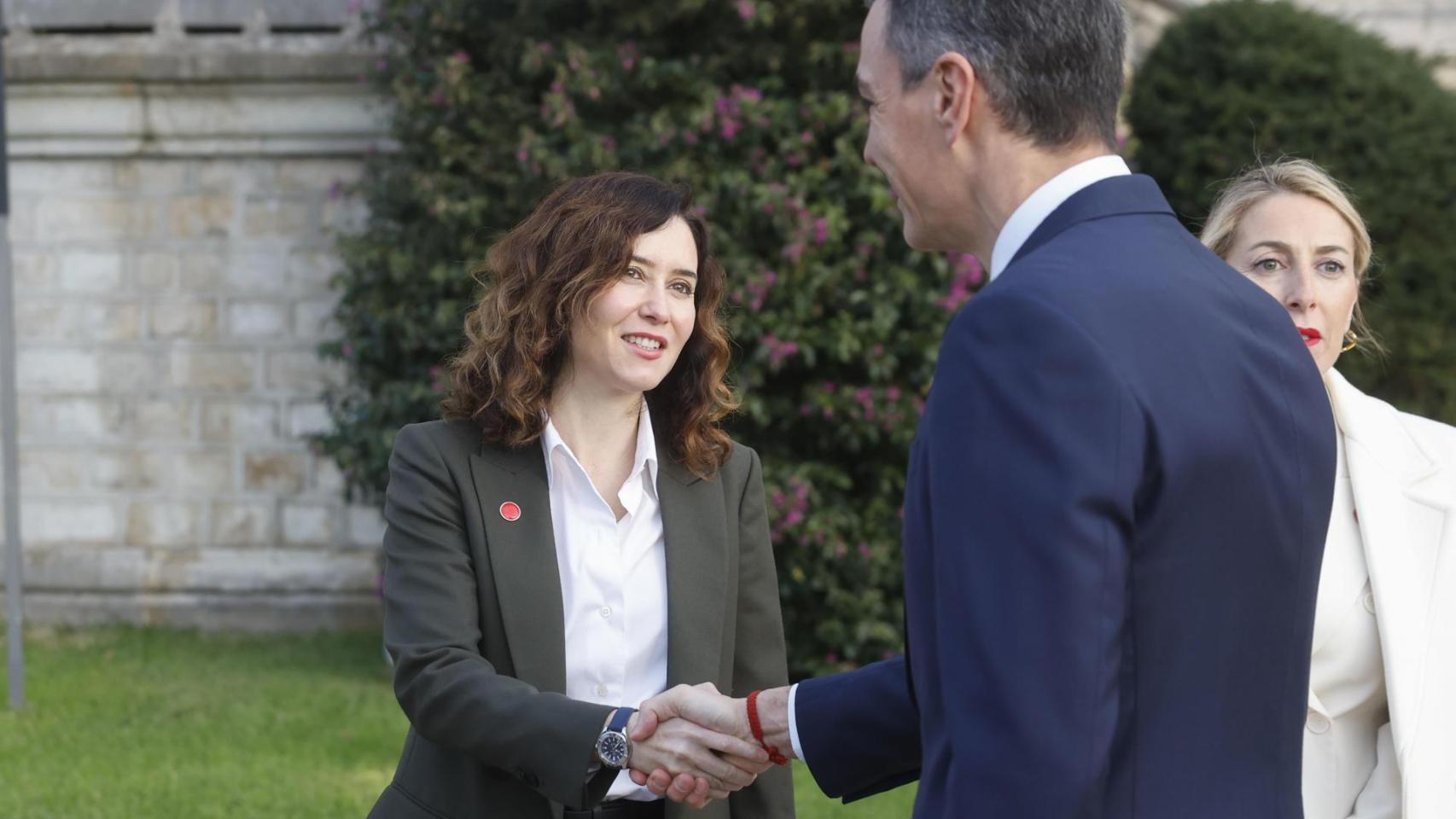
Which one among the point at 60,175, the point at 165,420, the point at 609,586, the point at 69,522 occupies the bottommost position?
the point at 69,522

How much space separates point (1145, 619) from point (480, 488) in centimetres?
150

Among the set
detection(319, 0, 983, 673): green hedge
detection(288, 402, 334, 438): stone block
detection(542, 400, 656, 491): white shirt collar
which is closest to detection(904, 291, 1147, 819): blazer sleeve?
detection(542, 400, 656, 491): white shirt collar

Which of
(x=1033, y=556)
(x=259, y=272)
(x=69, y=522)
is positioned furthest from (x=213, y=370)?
(x=1033, y=556)

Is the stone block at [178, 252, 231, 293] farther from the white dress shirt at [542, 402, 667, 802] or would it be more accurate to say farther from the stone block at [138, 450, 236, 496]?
the white dress shirt at [542, 402, 667, 802]

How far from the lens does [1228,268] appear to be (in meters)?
1.78

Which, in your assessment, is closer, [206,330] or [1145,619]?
[1145,619]

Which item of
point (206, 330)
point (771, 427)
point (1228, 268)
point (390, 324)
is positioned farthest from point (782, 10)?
point (1228, 268)

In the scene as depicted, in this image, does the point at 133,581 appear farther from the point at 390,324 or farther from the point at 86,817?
the point at 86,817

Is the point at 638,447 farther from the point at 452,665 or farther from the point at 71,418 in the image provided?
the point at 71,418

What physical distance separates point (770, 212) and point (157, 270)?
4350 millimetres

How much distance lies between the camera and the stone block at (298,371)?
921 centimetres

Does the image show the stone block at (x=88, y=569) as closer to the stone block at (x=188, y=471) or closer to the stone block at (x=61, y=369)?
the stone block at (x=188, y=471)

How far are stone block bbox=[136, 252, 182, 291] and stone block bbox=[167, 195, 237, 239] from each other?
15cm

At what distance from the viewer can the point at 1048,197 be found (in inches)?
67.7
